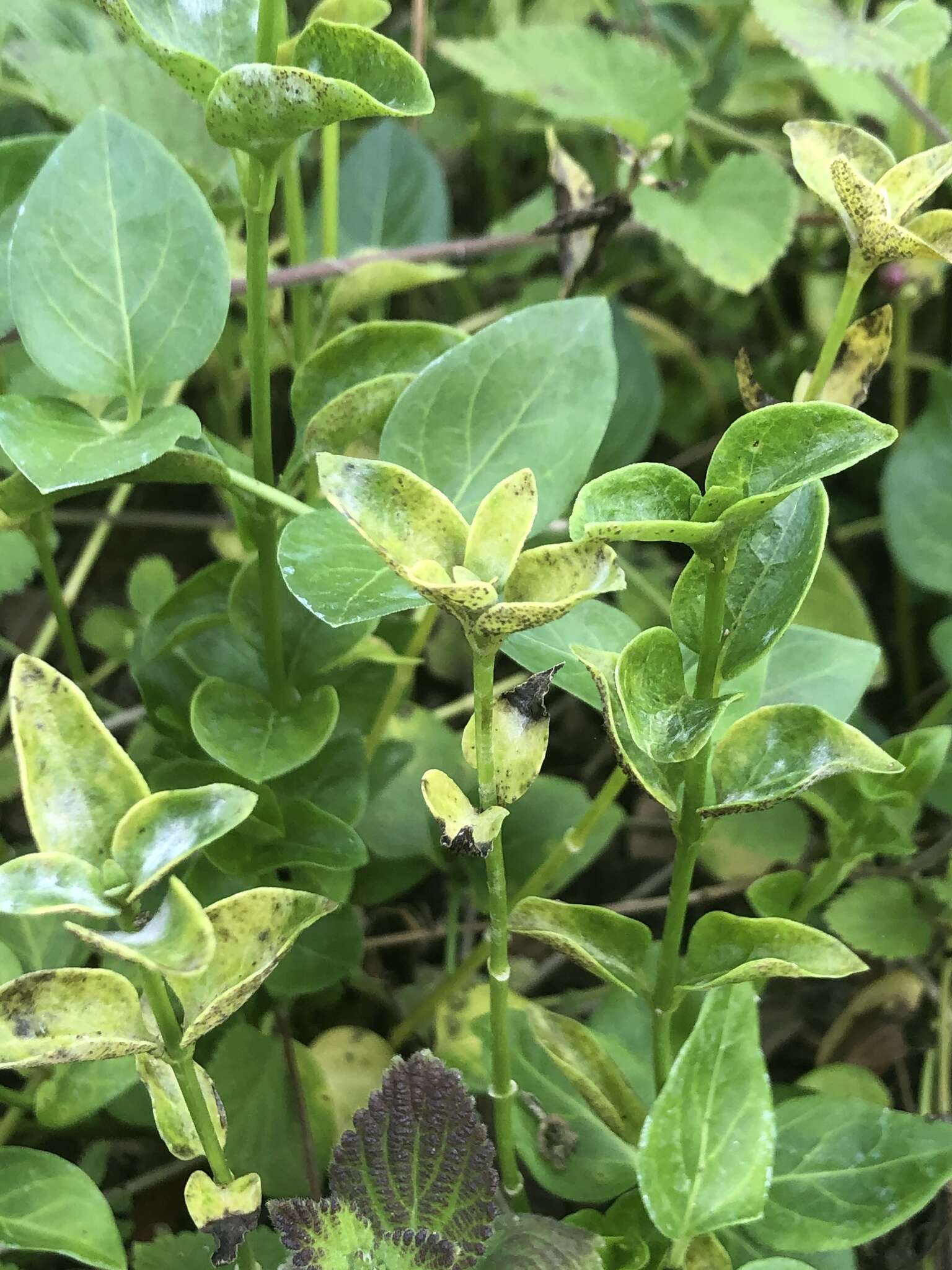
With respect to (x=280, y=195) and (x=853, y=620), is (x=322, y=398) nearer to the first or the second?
(x=853, y=620)

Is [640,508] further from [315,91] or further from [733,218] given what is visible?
[733,218]

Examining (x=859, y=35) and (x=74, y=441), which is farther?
(x=859, y=35)

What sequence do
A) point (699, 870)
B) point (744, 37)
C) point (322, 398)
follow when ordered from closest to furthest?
point (322, 398) < point (699, 870) < point (744, 37)

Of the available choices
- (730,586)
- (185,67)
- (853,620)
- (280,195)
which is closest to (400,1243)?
(730,586)

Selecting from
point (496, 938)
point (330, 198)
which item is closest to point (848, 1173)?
point (496, 938)

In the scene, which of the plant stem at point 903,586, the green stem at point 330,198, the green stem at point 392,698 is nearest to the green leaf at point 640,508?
the green stem at point 392,698

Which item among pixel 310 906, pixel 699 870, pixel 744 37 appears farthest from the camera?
pixel 744 37
